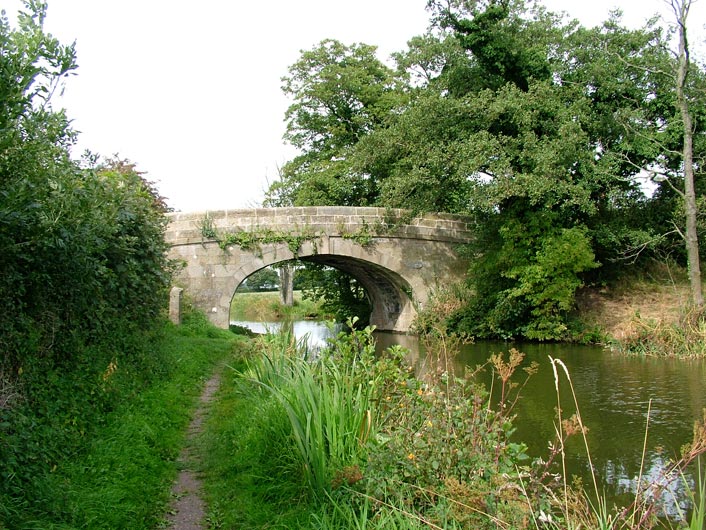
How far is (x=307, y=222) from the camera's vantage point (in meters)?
16.6

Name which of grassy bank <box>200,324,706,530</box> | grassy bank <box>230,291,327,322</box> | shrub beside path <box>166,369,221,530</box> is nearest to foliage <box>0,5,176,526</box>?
shrub beside path <box>166,369,221,530</box>

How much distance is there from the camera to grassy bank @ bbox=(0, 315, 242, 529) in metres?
3.41

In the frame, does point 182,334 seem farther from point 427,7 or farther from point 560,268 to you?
point 427,7

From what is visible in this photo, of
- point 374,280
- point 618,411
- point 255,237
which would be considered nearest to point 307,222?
point 255,237

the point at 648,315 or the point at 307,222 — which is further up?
the point at 307,222

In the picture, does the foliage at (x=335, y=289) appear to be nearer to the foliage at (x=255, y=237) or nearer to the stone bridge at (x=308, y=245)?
the stone bridge at (x=308, y=245)

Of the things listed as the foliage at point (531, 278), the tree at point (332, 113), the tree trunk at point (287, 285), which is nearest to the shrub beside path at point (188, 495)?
the foliage at point (531, 278)

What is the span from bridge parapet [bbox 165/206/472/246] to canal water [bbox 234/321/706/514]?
17.9 ft

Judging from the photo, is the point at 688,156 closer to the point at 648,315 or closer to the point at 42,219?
the point at 648,315

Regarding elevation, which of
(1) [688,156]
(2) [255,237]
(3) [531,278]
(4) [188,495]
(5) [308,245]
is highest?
(1) [688,156]

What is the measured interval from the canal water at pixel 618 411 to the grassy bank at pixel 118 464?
187cm

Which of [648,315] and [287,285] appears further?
[287,285]

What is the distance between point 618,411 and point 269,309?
2382 centimetres

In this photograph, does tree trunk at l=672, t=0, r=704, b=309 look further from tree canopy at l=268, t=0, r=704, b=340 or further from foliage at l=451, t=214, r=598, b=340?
foliage at l=451, t=214, r=598, b=340
